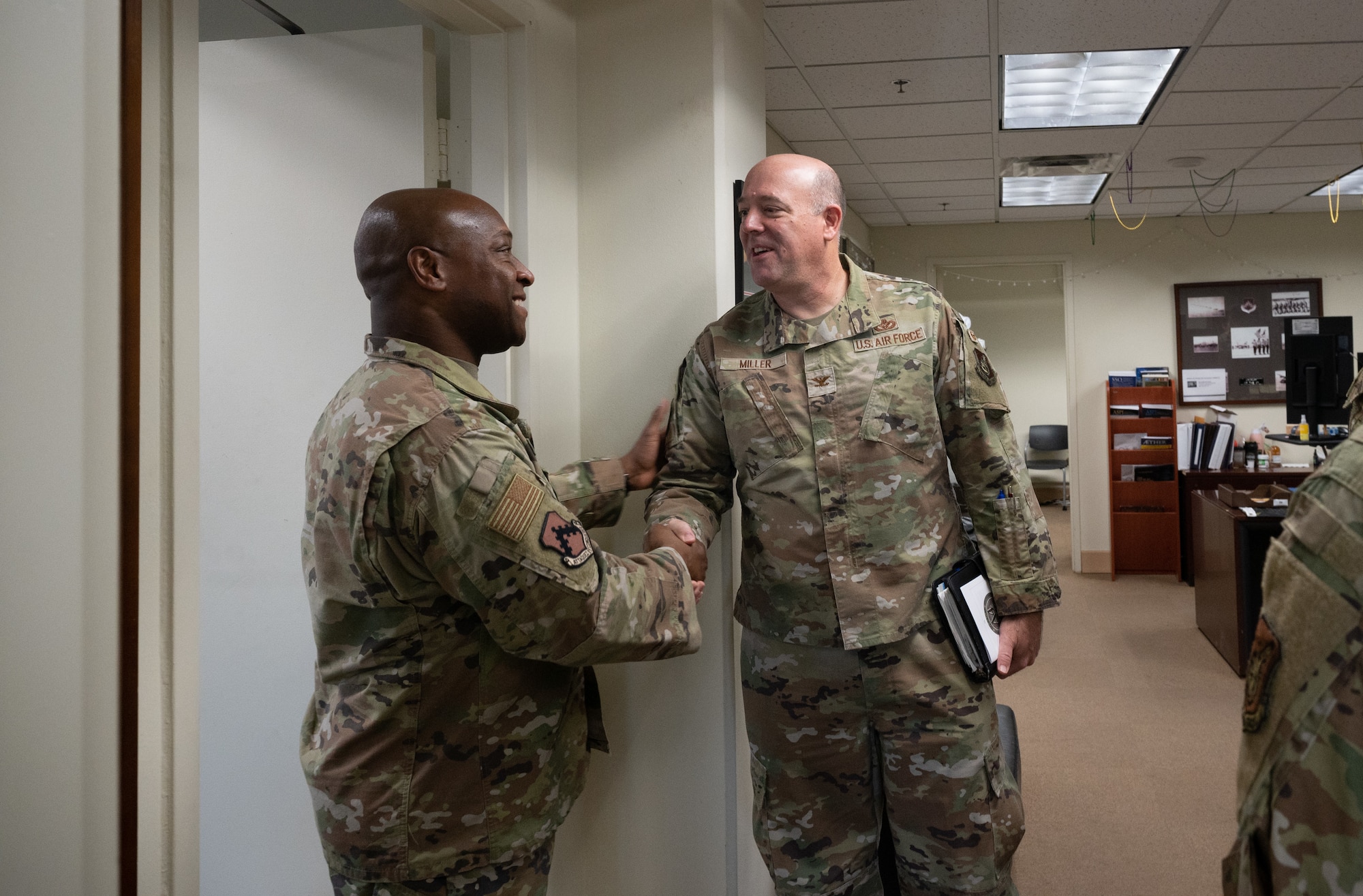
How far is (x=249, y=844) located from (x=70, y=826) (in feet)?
3.72

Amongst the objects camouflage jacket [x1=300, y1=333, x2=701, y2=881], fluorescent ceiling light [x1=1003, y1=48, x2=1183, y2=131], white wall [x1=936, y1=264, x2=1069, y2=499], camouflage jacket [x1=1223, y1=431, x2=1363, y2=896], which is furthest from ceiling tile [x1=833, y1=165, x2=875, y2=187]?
white wall [x1=936, y1=264, x2=1069, y2=499]

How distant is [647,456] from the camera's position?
1.82 meters

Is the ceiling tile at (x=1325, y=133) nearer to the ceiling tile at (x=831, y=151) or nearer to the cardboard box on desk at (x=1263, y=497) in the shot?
the cardboard box on desk at (x=1263, y=497)

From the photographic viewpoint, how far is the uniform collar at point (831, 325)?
1.67m

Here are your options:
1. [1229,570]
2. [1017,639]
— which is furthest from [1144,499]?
[1017,639]

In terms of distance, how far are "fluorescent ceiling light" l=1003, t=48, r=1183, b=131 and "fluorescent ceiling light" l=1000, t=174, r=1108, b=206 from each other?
1103 mm

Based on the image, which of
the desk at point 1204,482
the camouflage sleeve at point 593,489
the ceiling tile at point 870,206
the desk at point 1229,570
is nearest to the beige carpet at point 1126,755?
the desk at point 1229,570

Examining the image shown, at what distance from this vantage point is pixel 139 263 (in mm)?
1007

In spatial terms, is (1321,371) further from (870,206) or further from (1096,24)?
(870,206)

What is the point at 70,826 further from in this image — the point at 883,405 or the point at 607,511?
the point at 883,405

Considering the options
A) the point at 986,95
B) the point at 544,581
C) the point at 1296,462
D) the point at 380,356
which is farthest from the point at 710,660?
the point at 1296,462

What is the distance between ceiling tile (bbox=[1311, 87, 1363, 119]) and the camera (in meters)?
3.83

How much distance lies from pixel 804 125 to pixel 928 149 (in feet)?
2.58

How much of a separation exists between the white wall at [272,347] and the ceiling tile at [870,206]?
4.55 meters
